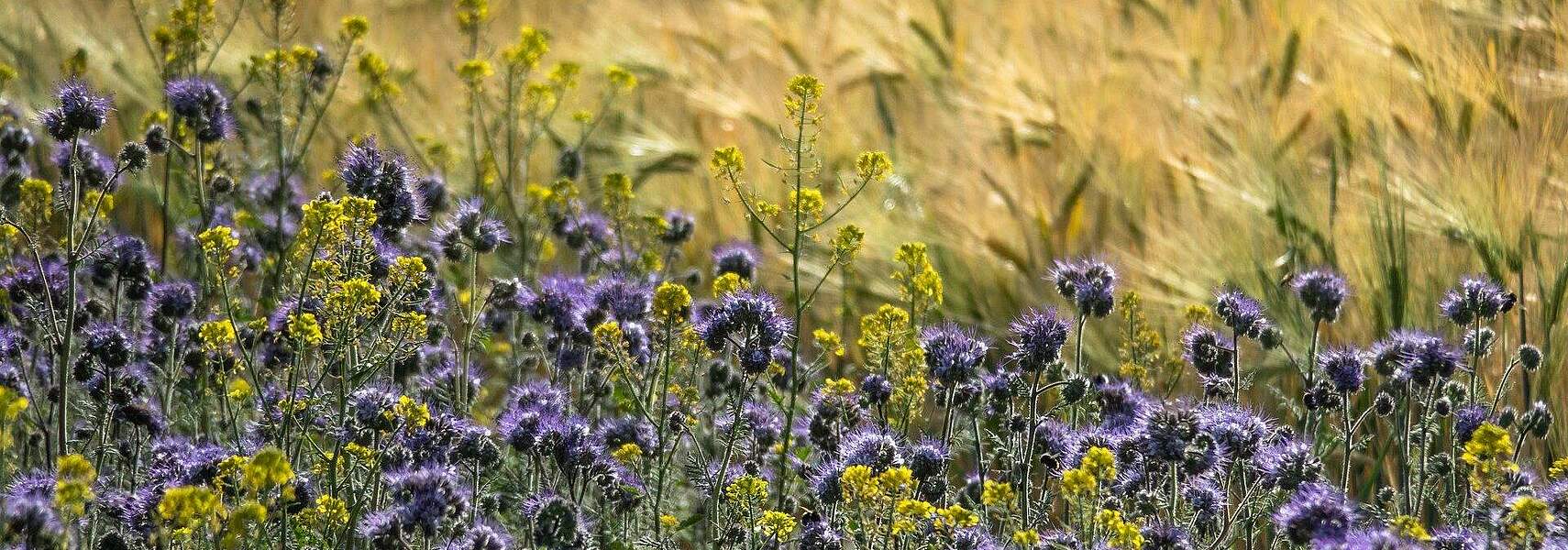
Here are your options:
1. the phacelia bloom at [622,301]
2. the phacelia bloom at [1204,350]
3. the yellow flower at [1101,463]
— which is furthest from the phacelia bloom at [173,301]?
the phacelia bloom at [1204,350]

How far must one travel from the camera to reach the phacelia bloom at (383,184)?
12.5 ft

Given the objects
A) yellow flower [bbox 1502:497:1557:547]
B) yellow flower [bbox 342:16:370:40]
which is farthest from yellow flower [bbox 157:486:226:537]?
yellow flower [bbox 342:16:370:40]

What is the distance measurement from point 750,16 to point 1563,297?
172 inches

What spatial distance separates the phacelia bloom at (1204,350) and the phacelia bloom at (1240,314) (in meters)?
0.06

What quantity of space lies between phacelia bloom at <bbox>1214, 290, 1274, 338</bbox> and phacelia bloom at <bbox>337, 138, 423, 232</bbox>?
1.95 metres

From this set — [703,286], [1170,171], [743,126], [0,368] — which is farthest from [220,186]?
[1170,171]

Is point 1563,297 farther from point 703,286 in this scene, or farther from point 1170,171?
point 703,286

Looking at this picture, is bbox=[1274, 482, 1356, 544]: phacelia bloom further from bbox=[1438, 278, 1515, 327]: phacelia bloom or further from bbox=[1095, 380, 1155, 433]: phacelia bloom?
bbox=[1438, 278, 1515, 327]: phacelia bloom

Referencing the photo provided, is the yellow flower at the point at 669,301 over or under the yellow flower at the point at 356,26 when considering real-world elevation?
under

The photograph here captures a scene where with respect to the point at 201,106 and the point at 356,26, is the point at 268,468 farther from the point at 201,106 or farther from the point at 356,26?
the point at 356,26

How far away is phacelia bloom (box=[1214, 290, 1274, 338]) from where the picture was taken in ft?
13.1

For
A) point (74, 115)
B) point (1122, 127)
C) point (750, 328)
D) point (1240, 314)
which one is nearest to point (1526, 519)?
point (1240, 314)

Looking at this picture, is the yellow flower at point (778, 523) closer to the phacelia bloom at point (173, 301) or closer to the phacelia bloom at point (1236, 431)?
the phacelia bloom at point (1236, 431)

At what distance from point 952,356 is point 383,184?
Result: 136cm
